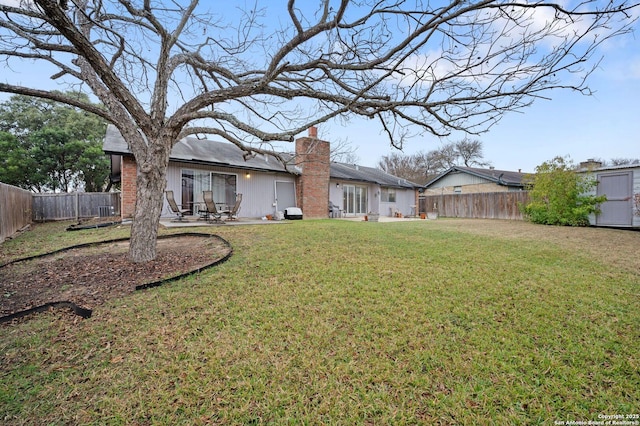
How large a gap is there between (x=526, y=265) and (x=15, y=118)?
102 ft

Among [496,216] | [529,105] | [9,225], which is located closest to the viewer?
[529,105]

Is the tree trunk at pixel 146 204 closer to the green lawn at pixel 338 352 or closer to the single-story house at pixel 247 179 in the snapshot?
the green lawn at pixel 338 352

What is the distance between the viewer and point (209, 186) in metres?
11.9

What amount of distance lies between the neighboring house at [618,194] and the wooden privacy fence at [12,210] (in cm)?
2050

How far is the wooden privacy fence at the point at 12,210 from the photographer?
8.06 metres

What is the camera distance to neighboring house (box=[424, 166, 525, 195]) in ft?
65.8

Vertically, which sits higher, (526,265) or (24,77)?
(24,77)

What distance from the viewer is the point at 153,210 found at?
489 cm

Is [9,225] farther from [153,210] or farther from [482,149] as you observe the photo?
[482,149]

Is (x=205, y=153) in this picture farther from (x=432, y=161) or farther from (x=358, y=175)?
(x=432, y=161)

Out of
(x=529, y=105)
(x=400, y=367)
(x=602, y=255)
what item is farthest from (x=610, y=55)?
(x=400, y=367)

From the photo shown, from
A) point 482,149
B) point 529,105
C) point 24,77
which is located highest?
point 482,149

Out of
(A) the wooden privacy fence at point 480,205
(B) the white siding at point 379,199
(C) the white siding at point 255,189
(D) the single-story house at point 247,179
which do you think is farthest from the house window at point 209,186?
(A) the wooden privacy fence at point 480,205

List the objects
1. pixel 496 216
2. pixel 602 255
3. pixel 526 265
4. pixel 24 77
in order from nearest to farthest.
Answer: pixel 526 265, pixel 24 77, pixel 602 255, pixel 496 216
